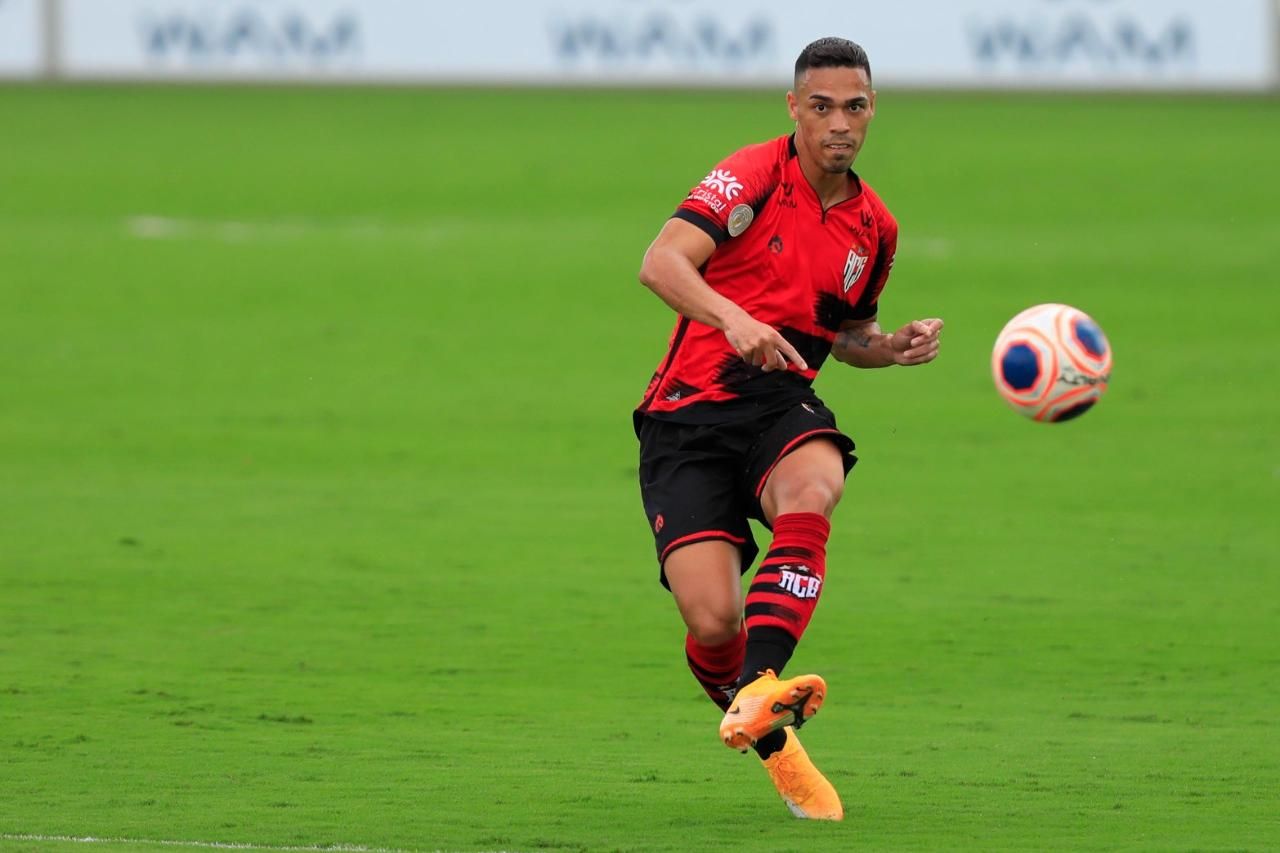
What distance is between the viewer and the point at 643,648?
10586mm

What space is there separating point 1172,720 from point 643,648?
A: 2.52 metres

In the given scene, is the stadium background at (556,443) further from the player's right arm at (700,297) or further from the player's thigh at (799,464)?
the player's right arm at (700,297)

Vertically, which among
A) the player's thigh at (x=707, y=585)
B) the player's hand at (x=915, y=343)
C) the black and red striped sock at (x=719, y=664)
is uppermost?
the player's hand at (x=915, y=343)

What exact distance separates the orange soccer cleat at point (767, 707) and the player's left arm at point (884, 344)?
1389 mm

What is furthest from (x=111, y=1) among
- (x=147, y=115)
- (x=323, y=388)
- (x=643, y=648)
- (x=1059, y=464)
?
(x=643, y=648)

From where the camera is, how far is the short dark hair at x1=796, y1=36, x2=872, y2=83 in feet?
24.1

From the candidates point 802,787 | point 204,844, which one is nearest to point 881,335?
point 802,787

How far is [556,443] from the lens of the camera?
1639 cm

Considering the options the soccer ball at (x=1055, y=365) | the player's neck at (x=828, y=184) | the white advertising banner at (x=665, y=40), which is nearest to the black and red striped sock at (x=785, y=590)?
the player's neck at (x=828, y=184)

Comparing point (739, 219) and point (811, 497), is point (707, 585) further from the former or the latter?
point (739, 219)

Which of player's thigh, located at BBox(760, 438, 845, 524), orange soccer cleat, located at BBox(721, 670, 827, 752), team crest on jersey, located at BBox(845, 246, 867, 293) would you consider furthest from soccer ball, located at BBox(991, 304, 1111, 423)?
orange soccer cleat, located at BBox(721, 670, 827, 752)

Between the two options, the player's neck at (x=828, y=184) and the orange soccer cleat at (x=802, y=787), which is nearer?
the orange soccer cleat at (x=802, y=787)

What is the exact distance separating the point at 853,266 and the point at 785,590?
1193mm

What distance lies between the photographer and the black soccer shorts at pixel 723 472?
24.1 feet
